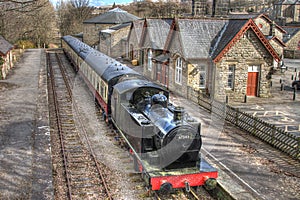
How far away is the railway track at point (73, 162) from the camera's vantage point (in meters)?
10.8

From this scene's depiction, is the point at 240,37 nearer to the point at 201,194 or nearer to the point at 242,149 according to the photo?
the point at 242,149

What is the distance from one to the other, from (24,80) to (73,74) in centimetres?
561

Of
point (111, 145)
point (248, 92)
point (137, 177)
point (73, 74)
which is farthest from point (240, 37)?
point (73, 74)

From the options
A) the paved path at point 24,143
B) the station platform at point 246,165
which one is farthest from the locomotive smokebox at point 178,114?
the paved path at point 24,143

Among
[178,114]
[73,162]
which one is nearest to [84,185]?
[73,162]

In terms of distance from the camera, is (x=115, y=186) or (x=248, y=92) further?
(x=248, y=92)

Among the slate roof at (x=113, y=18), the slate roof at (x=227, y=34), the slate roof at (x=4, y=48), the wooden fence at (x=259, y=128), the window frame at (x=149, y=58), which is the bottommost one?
the wooden fence at (x=259, y=128)

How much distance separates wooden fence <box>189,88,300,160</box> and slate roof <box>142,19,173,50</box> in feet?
32.9

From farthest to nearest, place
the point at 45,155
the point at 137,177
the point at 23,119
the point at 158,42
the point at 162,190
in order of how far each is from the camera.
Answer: the point at 158,42 < the point at 23,119 < the point at 45,155 < the point at 137,177 < the point at 162,190

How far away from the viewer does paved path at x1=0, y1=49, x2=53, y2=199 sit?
35.4 feet

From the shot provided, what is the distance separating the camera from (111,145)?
49.1 ft

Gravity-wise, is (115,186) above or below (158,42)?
below

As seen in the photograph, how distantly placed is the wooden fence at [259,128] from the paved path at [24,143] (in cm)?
986

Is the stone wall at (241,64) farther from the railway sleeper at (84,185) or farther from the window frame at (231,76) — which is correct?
the railway sleeper at (84,185)
